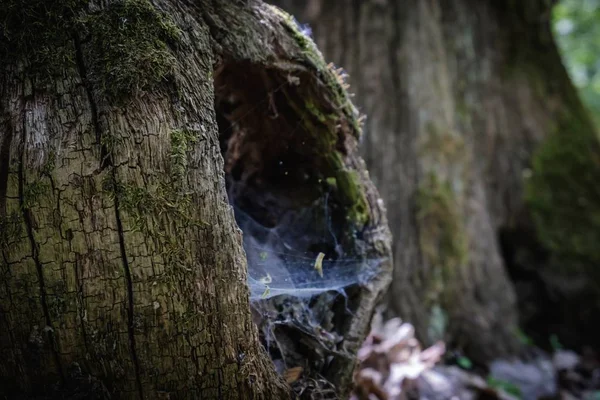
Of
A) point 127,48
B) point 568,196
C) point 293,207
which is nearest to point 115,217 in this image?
point 127,48

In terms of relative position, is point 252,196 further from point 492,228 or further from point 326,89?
point 492,228

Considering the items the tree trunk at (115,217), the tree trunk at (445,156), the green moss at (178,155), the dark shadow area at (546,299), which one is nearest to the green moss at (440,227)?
the tree trunk at (445,156)

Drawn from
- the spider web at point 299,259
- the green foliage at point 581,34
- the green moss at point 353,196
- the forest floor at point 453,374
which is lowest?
the forest floor at point 453,374

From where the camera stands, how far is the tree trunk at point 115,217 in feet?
4.12

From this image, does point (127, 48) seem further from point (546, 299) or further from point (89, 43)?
point (546, 299)

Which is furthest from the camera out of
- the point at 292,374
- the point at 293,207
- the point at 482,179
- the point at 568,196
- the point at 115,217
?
the point at 568,196

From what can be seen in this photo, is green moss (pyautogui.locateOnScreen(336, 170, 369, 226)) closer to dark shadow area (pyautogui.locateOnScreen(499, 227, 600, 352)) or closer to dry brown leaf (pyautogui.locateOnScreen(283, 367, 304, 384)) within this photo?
dry brown leaf (pyautogui.locateOnScreen(283, 367, 304, 384))

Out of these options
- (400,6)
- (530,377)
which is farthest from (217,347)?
(400,6)

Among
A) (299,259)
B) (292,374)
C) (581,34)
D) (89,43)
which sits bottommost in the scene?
(292,374)

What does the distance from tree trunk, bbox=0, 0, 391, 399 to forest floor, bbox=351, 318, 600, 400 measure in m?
1.34

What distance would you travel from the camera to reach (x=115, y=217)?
1.27 metres

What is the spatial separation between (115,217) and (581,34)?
11.0m

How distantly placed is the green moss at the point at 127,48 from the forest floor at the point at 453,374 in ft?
5.88

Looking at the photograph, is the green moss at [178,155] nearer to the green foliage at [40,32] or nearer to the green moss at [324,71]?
the green foliage at [40,32]
